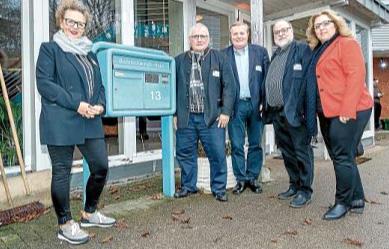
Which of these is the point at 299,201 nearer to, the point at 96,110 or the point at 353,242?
the point at 353,242

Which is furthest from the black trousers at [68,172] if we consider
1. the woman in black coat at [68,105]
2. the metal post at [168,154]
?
the metal post at [168,154]

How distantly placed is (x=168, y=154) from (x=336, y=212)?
1.69 metres

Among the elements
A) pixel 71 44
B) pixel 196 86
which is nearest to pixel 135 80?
pixel 196 86

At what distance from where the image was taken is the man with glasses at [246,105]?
468cm

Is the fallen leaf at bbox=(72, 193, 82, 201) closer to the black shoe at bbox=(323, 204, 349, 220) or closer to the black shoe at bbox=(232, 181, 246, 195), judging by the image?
the black shoe at bbox=(232, 181, 246, 195)

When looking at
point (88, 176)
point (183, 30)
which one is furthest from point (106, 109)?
point (183, 30)

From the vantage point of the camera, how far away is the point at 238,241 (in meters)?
3.26

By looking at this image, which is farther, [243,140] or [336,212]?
[243,140]

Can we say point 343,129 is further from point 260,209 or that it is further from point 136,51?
point 136,51

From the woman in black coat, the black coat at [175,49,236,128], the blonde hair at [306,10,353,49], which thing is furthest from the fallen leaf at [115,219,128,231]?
the blonde hair at [306,10,353,49]

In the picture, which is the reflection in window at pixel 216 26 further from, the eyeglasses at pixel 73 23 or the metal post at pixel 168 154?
the eyeglasses at pixel 73 23

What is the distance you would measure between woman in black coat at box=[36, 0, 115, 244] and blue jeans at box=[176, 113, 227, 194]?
1.27m

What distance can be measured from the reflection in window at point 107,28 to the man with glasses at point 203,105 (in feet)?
3.28

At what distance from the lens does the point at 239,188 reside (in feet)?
15.7
